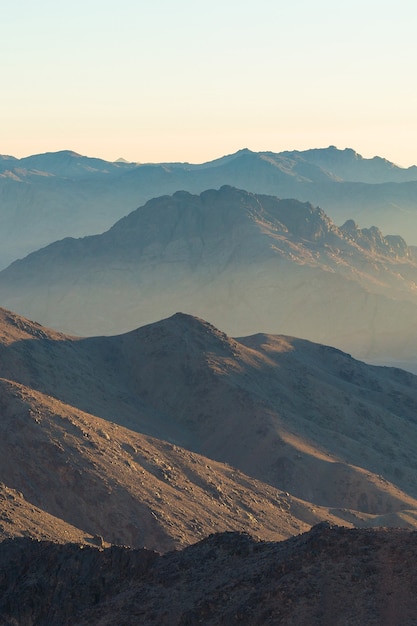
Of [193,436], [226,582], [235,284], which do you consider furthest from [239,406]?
[235,284]

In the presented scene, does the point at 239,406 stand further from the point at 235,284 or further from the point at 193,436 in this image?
the point at 235,284

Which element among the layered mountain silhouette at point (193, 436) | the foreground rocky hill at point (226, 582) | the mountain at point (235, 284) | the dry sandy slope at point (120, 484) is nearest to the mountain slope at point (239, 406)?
the layered mountain silhouette at point (193, 436)

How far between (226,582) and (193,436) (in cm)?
4759

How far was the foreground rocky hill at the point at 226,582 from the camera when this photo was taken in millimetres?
29312

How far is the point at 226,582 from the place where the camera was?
32.1m

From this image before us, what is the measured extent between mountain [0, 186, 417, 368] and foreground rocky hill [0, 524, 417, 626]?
12723cm

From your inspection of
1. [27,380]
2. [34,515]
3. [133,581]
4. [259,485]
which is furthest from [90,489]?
[133,581]

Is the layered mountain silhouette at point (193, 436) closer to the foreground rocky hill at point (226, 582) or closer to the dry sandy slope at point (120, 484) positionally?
the dry sandy slope at point (120, 484)

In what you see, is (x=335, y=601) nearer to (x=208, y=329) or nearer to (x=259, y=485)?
(x=259, y=485)

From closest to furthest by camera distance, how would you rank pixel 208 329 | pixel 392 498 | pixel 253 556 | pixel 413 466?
1. pixel 253 556
2. pixel 392 498
3. pixel 413 466
4. pixel 208 329

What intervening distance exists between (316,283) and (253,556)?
146588 mm

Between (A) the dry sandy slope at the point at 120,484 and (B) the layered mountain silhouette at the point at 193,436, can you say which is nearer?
(A) the dry sandy slope at the point at 120,484

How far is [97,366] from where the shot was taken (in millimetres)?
84188

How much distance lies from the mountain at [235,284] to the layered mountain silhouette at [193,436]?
68771 millimetres
